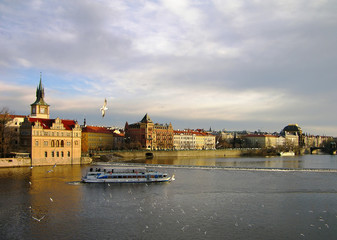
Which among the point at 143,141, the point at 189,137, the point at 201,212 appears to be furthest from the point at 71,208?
the point at 189,137

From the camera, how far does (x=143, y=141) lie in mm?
149625

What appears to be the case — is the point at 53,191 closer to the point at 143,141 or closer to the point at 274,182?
the point at 274,182

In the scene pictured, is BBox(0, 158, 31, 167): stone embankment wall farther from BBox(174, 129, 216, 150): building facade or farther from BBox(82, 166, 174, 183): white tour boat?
BBox(174, 129, 216, 150): building facade

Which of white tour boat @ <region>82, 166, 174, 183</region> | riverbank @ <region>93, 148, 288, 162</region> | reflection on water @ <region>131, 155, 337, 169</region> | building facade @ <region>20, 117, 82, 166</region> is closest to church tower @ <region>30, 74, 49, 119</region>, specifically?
building facade @ <region>20, 117, 82, 166</region>

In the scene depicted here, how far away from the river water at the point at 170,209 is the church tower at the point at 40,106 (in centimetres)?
4188

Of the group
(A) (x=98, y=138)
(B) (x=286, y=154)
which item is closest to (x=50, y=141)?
(A) (x=98, y=138)

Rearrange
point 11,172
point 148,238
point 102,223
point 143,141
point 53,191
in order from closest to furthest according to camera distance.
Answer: point 148,238 < point 102,223 < point 53,191 < point 11,172 < point 143,141

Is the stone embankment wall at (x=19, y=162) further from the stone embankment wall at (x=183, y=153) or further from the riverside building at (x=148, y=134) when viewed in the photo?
the riverside building at (x=148, y=134)

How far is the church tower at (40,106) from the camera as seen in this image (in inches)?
3625

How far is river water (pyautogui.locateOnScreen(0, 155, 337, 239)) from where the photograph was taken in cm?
2678

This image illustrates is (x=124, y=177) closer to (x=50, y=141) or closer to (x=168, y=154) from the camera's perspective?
(x=50, y=141)

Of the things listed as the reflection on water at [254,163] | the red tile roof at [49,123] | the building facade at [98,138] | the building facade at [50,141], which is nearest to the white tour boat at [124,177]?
the building facade at [50,141]

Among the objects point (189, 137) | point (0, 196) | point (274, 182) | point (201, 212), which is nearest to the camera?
point (201, 212)

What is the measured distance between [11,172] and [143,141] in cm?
9182
